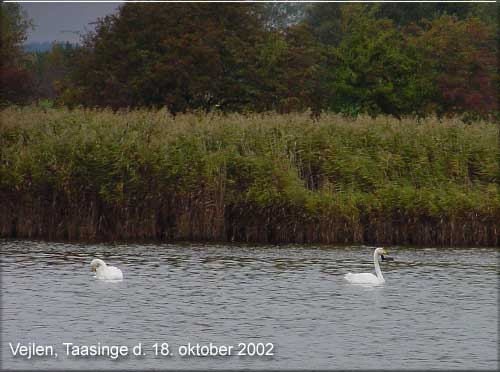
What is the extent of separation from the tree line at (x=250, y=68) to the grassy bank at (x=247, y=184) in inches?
753

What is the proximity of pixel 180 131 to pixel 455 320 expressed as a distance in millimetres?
14898

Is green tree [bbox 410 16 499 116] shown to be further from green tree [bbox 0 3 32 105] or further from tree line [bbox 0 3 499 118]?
green tree [bbox 0 3 32 105]

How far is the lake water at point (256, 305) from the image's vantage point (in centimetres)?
1595

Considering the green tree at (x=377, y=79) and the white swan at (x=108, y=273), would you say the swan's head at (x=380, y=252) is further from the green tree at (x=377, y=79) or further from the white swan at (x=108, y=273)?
the green tree at (x=377, y=79)

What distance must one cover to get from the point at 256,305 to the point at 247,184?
35.4ft

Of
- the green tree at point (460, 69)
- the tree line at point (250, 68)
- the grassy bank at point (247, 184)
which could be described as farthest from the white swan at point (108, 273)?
the green tree at point (460, 69)

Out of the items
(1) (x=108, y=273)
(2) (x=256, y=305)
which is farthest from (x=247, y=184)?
(2) (x=256, y=305)

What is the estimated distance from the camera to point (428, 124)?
33438 mm

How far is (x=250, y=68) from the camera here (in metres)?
55.1

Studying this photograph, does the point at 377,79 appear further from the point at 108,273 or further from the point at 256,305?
the point at 256,305

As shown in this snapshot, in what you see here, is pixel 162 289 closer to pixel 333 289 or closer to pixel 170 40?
pixel 333 289

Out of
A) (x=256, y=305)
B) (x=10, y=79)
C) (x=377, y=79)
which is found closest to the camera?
(x=256, y=305)

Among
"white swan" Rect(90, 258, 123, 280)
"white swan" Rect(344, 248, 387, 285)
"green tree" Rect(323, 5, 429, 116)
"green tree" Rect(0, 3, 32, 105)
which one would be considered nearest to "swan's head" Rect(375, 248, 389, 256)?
"white swan" Rect(344, 248, 387, 285)

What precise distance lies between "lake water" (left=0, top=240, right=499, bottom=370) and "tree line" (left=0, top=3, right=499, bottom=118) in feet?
84.1
